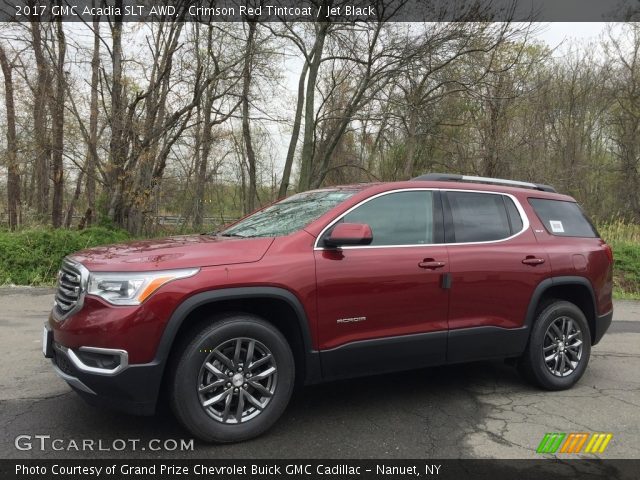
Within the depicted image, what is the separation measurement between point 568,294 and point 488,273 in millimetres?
1310

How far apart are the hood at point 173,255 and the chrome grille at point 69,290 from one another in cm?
7

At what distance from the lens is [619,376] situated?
537 cm

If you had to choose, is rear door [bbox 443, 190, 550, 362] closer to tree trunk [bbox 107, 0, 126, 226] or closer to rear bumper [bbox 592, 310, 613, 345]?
rear bumper [bbox 592, 310, 613, 345]

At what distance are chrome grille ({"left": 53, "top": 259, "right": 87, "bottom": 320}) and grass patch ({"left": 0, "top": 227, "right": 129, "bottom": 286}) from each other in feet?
25.1

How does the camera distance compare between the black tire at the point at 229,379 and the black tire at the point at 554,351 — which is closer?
the black tire at the point at 229,379

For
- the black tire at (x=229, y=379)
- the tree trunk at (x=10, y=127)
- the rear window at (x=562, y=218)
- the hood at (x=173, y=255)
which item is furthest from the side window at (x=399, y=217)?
the tree trunk at (x=10, y=127)

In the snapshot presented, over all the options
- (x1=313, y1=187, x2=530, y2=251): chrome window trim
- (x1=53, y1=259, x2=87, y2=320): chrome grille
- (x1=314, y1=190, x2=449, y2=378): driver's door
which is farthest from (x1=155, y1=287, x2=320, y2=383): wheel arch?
(x1=53, y1=259, x2=87, y2=320): chrome grille

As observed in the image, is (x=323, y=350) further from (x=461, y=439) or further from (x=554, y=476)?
(x=554, y=476)

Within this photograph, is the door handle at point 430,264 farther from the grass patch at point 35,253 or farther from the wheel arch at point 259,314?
the grass patch at point 35,253

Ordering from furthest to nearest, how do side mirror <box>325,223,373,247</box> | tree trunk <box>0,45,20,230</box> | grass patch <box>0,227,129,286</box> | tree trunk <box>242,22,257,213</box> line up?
tree trunk <box>242,22,257,213</box> < tree trunk <box>0,45,20,230</box> < grass patch <box>0,227,129,286</box> < side mirror <box>325,223,373,247</box>

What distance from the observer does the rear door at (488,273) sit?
4238 millimetres

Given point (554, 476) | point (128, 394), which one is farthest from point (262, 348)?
point (554, 476)

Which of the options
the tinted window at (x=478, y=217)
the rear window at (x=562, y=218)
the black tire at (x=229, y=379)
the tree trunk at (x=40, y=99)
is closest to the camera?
the black tire at (x=229, y=379)

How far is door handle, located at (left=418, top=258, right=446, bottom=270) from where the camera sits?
4.07 meters
